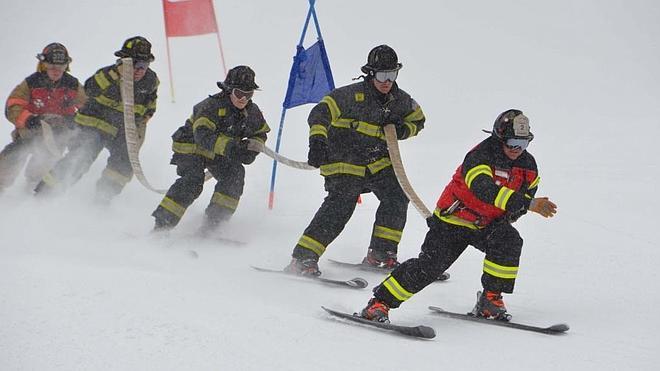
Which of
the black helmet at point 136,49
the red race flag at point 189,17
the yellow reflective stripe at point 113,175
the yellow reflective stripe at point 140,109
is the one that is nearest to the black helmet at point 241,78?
the black helmet at point 136,49

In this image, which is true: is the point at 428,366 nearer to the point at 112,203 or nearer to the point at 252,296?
the point at 252,296

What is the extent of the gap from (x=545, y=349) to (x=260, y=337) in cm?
152

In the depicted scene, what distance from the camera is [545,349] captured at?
4.48m

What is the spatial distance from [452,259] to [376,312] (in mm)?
653

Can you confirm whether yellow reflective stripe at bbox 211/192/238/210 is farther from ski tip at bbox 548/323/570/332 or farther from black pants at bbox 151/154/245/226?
ski tip at bbox 548/323/570/332

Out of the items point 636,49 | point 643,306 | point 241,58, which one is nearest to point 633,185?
point 643,306

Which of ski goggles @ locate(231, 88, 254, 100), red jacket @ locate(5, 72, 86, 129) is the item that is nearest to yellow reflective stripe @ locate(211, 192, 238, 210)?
ski goggles @ locate(231, 88, 254, 100)

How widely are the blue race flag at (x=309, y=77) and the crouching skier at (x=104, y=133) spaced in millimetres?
1406

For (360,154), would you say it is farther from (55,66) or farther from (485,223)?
(55,66)

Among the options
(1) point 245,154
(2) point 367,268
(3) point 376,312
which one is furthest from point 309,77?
(3) point 376,312

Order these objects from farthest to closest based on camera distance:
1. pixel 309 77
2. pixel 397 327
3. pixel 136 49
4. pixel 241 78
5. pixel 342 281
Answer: pixel 309 77
pixel 136 49
pixel 241 78
pixel 342 281
pixel 397 327

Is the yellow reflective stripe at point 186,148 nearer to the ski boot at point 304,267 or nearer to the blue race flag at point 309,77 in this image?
the blue race flag at point 309,77

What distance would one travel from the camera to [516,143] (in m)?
4.95

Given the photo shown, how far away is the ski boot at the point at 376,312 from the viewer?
4902 millimetres
